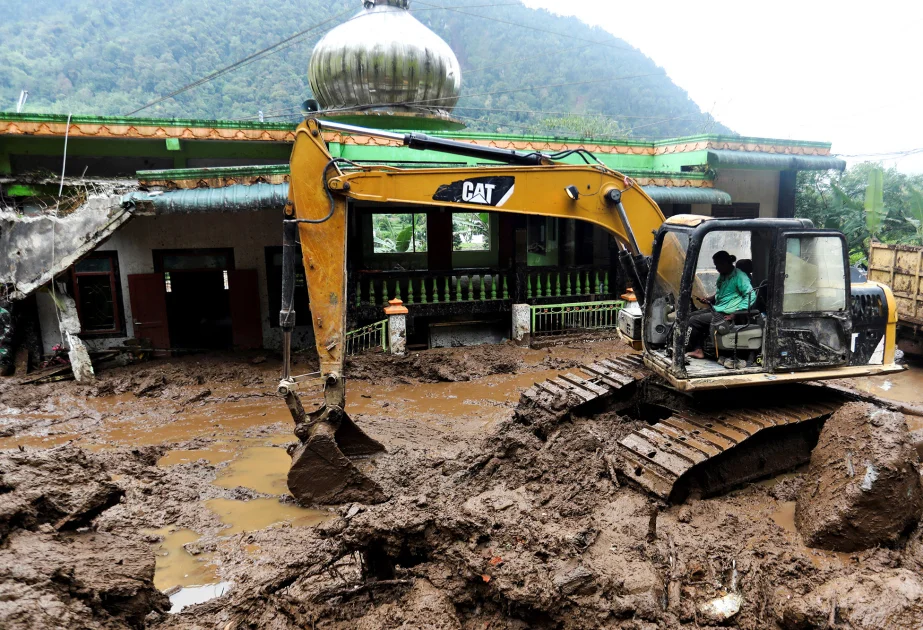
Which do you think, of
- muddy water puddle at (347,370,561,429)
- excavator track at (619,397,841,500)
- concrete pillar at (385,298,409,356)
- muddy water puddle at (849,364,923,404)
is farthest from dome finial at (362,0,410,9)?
muddy water puddle at (849,364,923,404)

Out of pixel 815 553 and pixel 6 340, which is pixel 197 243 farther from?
pixel 815 553

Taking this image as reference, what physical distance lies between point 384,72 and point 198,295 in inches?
223

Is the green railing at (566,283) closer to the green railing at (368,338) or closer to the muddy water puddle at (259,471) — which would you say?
the green railing at (368,338)

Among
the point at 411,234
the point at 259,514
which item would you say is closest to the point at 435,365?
the point at 411,234

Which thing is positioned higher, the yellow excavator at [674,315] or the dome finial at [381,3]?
the dome finial at [381,3]

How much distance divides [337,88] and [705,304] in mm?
9632

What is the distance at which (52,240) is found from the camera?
9.48 metres

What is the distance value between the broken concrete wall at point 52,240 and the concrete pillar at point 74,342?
20.9 inches

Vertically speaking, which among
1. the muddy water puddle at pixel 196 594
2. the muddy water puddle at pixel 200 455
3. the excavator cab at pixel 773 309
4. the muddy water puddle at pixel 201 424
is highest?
the excavator cab at pixel 773 309

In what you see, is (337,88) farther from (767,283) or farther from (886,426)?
(886,426)

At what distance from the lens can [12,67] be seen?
157 feet

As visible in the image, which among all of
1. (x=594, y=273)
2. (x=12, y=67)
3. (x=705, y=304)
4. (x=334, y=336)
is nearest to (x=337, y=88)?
(x=594, y=273)

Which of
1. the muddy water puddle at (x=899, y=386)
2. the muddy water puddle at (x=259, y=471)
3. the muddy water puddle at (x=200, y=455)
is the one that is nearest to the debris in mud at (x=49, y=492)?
the muddy water puddle at (x=259, y=471)

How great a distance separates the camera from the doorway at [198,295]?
11.3 meters
